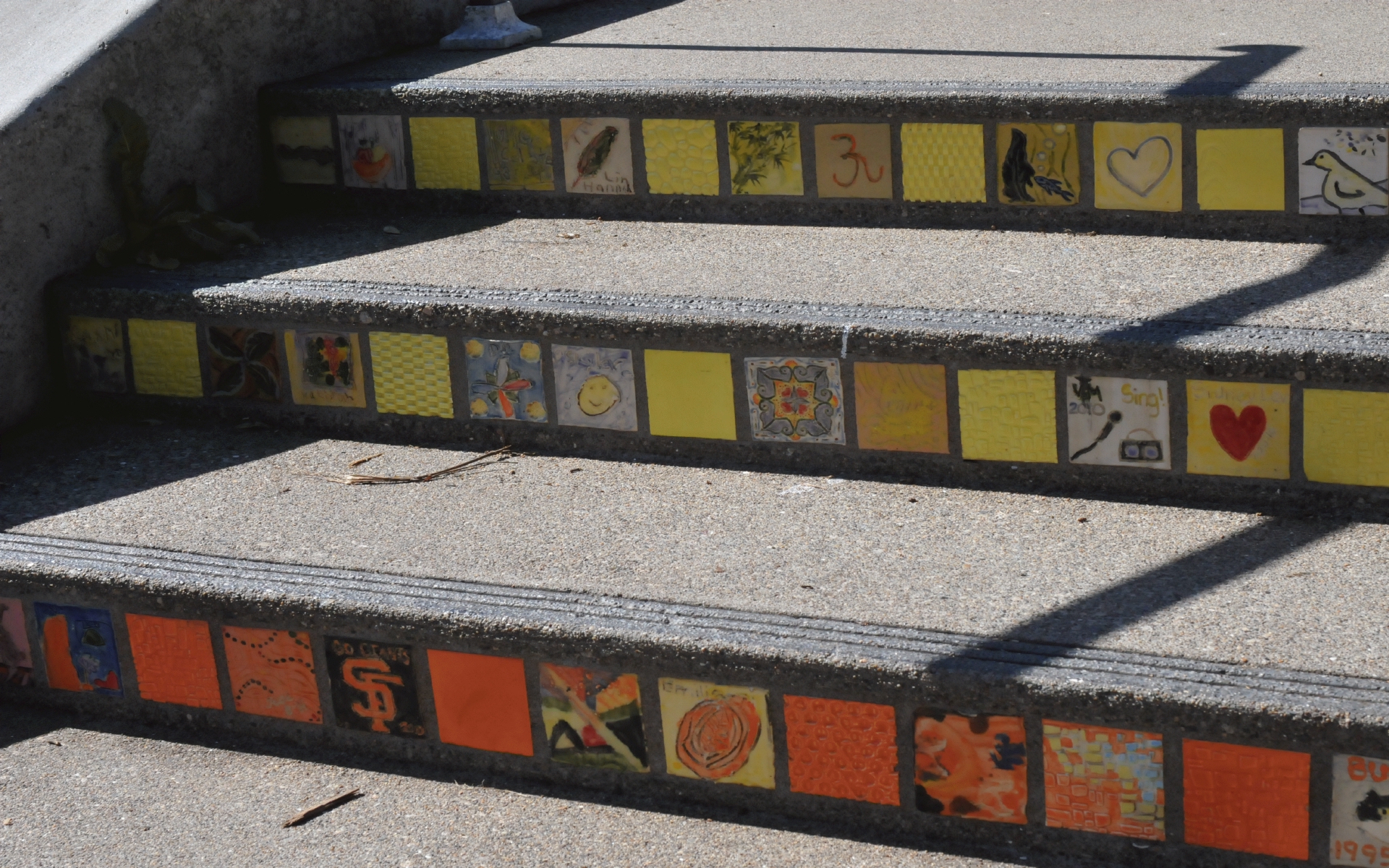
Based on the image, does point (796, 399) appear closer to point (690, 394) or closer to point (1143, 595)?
point (690, 394)

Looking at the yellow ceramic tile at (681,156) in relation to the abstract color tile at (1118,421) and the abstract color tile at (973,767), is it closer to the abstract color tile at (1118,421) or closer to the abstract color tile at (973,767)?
the abstract color tile at (1118,421)

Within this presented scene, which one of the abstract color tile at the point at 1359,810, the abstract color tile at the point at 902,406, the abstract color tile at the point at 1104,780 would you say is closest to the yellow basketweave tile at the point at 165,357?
the abstract color tile at the point at 902,406

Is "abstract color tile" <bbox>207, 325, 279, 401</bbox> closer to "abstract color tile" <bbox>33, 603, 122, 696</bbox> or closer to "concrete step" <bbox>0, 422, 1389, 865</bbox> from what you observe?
"concrete step" <bbox>0, 422, 1389, 865</bbox>

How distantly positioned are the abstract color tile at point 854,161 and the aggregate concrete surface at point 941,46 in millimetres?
150

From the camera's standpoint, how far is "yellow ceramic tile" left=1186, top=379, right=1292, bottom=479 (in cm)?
185

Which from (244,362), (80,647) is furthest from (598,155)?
(80,647)

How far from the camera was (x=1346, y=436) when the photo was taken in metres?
1.82

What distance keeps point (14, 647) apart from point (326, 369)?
0.61 meters

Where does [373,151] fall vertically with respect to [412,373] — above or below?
above

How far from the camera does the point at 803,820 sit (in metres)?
1.72

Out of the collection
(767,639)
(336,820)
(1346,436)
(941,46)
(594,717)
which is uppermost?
(941,46)

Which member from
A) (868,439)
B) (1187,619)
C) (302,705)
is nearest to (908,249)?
(868,439)

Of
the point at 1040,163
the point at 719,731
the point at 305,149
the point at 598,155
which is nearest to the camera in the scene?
the point at 719,731

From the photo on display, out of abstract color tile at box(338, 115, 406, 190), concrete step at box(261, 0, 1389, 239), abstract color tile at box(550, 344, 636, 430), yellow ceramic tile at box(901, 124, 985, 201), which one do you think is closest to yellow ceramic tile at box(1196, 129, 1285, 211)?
concrete step at box(261, 0, 1389, 239)
